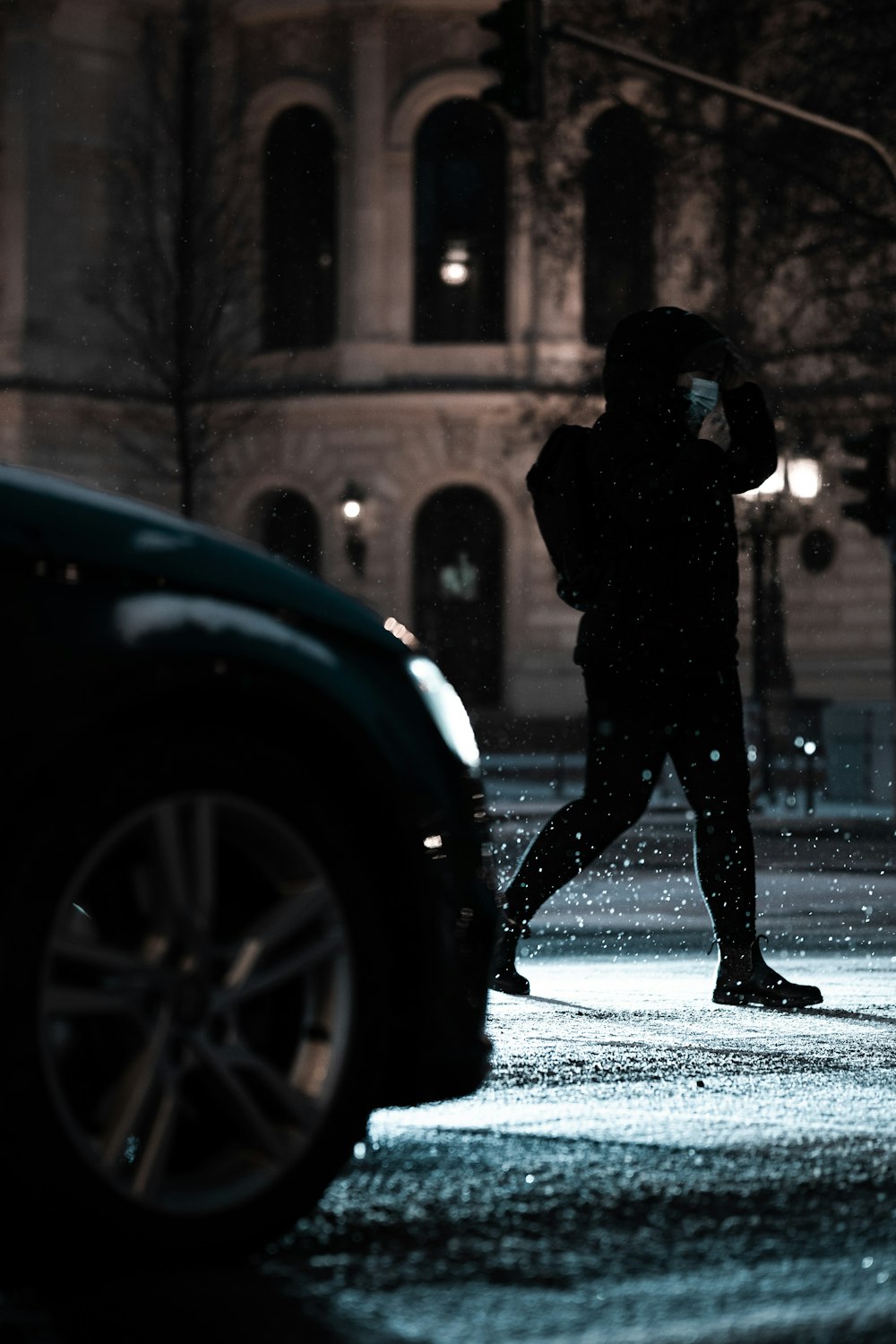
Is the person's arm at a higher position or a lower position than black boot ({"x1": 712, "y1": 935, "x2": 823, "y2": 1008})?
higher

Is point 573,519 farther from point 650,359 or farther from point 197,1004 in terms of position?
point 197,1004

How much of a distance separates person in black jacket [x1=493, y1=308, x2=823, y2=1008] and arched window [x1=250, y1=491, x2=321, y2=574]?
40966 millimetres

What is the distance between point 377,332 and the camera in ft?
159

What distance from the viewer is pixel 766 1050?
6492mm

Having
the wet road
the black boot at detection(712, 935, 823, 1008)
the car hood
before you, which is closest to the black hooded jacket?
the black boot at detection(712, 935, 823, 1008)

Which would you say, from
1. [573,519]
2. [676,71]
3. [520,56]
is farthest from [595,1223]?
[676,71]

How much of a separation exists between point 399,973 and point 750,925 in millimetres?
3373

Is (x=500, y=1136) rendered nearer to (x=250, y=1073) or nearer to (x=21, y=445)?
(x=250, y=1073)

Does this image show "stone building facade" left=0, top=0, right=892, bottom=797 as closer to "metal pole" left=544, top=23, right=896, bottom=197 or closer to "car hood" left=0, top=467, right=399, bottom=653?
"metal pole" left=544, top=23, right=896, bottom=197

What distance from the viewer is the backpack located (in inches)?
292

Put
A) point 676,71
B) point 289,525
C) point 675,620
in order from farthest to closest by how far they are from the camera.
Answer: point 289,525
point 676,71
point 675,620

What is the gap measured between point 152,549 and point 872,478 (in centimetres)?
1689

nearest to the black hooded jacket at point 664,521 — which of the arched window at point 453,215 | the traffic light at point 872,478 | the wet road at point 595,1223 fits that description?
the wet road at point 595,1223

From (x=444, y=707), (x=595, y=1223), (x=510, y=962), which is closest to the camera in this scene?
(x=595, y=1223)
